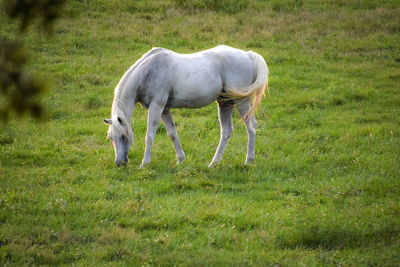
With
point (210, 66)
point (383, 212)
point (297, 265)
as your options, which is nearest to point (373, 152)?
point (383, 212)

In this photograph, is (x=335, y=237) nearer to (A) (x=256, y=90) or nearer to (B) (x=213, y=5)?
(A) (x=256, y=90)

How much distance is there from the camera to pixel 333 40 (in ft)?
58.9

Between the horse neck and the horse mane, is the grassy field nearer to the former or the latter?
the horse mane

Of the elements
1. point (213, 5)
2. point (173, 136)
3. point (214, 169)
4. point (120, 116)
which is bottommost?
point (214, 169)

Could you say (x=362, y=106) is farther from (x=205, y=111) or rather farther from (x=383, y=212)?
(x=383, y=212)

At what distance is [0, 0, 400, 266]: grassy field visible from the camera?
596 cm

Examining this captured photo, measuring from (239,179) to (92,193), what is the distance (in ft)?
8.68

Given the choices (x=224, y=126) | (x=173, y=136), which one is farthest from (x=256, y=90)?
(x=173, y=136)

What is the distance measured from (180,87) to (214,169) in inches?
67.0

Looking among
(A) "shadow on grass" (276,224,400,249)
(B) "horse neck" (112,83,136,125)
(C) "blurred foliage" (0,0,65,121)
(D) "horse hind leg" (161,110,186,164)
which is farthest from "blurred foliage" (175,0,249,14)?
(C) "blurred foliage" (0,0,65,121)

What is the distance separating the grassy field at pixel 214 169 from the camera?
5.96 metres

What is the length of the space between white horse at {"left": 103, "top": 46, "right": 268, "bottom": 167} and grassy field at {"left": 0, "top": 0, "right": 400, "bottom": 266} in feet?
1.96

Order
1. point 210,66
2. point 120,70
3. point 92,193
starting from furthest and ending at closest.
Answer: point 120,70
point 210,66
point 92,193

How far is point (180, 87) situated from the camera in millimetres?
8820
